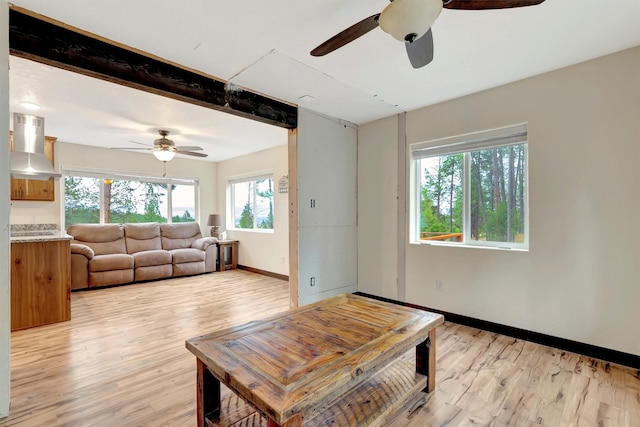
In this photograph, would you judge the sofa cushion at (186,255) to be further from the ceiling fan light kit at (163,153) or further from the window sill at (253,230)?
the ceiling fan light kit at (163,153)

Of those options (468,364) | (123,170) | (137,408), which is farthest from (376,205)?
(123,170)

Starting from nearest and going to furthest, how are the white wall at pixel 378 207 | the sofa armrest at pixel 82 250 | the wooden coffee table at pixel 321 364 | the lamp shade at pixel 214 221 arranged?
the wooden coffee table at pixel 321 364, the white wall at pixel 378 207, the sofa armrest at pixel 82 250, the lamp shade at pixel 214 221

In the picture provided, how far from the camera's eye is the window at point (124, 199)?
5.09m

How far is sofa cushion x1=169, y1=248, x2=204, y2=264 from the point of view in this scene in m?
5.26

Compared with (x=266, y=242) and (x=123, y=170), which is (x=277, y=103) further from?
(x=123, y=170)

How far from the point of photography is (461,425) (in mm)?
1598

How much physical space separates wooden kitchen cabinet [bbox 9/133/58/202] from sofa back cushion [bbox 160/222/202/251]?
1715mm

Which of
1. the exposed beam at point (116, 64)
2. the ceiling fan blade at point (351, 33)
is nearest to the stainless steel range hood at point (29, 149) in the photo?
the exposed beam at point (116, 64)

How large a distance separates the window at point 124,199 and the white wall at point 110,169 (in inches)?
5.7

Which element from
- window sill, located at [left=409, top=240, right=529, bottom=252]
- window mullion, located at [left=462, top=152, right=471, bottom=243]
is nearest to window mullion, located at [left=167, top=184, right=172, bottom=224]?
window sill, located at [left=409, top=240, right=529, bottom=252]

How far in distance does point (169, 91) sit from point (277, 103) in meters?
1.12

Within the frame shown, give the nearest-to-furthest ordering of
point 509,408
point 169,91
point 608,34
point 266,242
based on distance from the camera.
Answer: point 509,408 < point 608,34 < point 169,91 < point 266,242

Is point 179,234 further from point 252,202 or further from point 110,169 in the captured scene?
point 110,169

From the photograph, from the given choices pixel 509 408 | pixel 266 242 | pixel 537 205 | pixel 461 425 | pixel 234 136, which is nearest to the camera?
pixel 461 425
